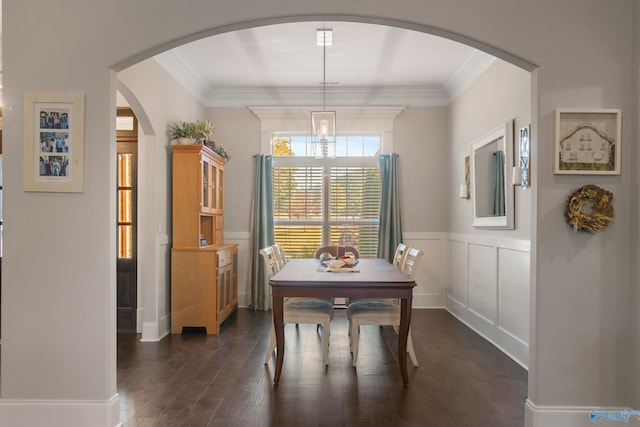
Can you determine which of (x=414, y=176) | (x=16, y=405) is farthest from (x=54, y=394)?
(x=414, y=176)

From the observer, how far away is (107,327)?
263cm

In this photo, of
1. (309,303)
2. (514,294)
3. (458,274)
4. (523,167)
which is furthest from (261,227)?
(523,167)

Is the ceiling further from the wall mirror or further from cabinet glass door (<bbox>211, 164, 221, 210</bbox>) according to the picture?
cabinet glass door (<bbox>211, 164, 221, 210</bbox>)

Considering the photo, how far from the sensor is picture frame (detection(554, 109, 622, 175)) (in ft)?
8.47

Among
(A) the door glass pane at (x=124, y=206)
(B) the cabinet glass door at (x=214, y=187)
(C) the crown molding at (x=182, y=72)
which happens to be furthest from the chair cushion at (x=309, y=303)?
(C) the crown molding at (x=182, y=72)

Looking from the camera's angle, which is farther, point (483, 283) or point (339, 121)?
point (339, 121)

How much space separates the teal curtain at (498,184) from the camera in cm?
435

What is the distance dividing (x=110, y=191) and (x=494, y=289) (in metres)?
3.52

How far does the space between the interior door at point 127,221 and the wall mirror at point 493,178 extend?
366 cm

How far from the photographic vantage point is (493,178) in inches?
180

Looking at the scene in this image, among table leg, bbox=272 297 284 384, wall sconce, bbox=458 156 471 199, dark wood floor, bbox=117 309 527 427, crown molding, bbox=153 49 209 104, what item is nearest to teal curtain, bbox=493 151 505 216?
wall sconce, bbox=458 156 471 199

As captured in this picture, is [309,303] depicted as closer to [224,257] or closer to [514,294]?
[224,257]

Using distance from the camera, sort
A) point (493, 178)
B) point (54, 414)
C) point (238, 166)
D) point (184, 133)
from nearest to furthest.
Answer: point (54, 414) → point (493, 178) → point (184, 133) → point (238, 166)

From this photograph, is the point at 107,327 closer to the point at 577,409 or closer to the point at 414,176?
the point at 577,409
